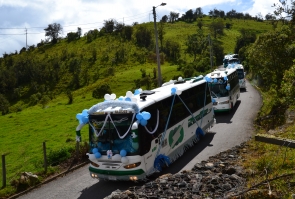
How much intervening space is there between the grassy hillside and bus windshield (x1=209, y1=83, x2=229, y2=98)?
9.39 m

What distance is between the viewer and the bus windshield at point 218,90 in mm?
22406

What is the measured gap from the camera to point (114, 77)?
54.5 m

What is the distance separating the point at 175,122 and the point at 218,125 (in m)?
7.27

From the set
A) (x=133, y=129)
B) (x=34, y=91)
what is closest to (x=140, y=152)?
(x=133, y=129)

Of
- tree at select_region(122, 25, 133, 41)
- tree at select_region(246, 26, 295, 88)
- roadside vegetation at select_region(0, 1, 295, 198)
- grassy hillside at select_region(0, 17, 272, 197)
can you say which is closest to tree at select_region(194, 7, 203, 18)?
roadside vegetation at select_region(0, 1, 295, 198)

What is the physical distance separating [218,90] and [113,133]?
13.2 meters

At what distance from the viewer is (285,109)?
20.4m

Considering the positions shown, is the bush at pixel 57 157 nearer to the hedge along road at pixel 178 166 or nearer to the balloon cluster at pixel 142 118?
the hedge along road at pixel 178 166

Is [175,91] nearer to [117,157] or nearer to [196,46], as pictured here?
[117,157]

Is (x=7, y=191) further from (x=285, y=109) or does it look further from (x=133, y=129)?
(x=285, y=109)

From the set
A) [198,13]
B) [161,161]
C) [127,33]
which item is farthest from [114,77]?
[198,13]

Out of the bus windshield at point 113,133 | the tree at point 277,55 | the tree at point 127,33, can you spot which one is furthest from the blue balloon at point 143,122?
the tree at point 127,33

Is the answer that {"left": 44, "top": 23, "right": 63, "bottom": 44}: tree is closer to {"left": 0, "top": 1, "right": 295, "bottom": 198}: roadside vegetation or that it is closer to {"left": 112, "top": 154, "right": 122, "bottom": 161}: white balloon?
{"left": 0, "top": 1, "right": 295, "bottom": 198}: roadside vegetation

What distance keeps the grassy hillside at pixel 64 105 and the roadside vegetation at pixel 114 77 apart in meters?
0.10
